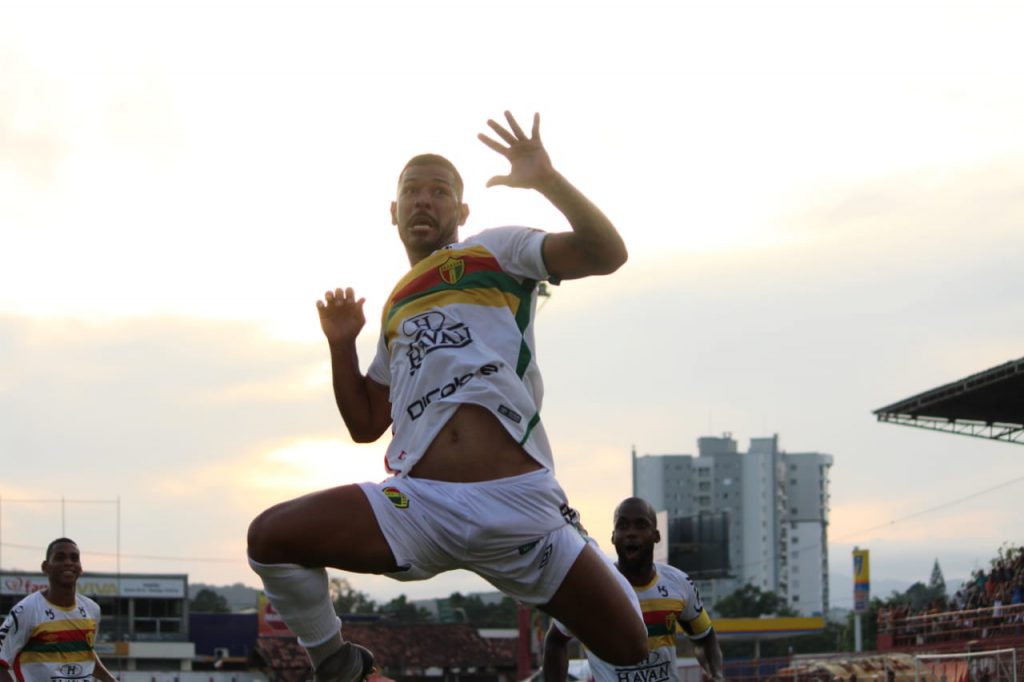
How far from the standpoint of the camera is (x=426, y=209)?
619cm

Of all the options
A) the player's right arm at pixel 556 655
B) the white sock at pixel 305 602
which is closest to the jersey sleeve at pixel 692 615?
the player's right arm at pixel 556 655

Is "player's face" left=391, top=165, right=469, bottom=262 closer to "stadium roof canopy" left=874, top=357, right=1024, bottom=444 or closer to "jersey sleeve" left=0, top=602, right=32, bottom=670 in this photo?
"jersey sleeve" left=0, top=602, right=32, bottom=670

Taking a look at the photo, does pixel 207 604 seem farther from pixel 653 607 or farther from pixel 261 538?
pixel 261 538

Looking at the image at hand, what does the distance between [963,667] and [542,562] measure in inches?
700

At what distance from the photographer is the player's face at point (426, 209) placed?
6184 mm

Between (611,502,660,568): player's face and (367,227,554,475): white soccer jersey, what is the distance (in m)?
3.87

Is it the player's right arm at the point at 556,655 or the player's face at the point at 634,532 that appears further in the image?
the player's face at the point at 634,532

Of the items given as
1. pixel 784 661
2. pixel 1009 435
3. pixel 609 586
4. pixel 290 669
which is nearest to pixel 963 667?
pixel 784 661

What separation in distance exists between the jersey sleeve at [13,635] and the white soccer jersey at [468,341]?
24.8ft

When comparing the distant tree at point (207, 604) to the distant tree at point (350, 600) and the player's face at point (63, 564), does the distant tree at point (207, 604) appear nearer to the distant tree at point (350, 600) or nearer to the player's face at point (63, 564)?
the distant tree at point (350, 600)

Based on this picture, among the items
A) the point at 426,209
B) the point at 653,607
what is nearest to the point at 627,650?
the point at 426,209

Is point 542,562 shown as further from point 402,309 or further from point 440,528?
point 402,309

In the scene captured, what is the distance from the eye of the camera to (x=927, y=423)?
4900 centimetres

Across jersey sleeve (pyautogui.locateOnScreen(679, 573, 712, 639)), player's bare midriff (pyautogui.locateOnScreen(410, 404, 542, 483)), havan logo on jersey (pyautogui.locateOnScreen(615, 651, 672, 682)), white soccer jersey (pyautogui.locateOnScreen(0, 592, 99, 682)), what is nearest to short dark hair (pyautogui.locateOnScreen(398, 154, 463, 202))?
player's bare midriff (pyautogui.locateOnScreen(410, 404, 542, 483))
